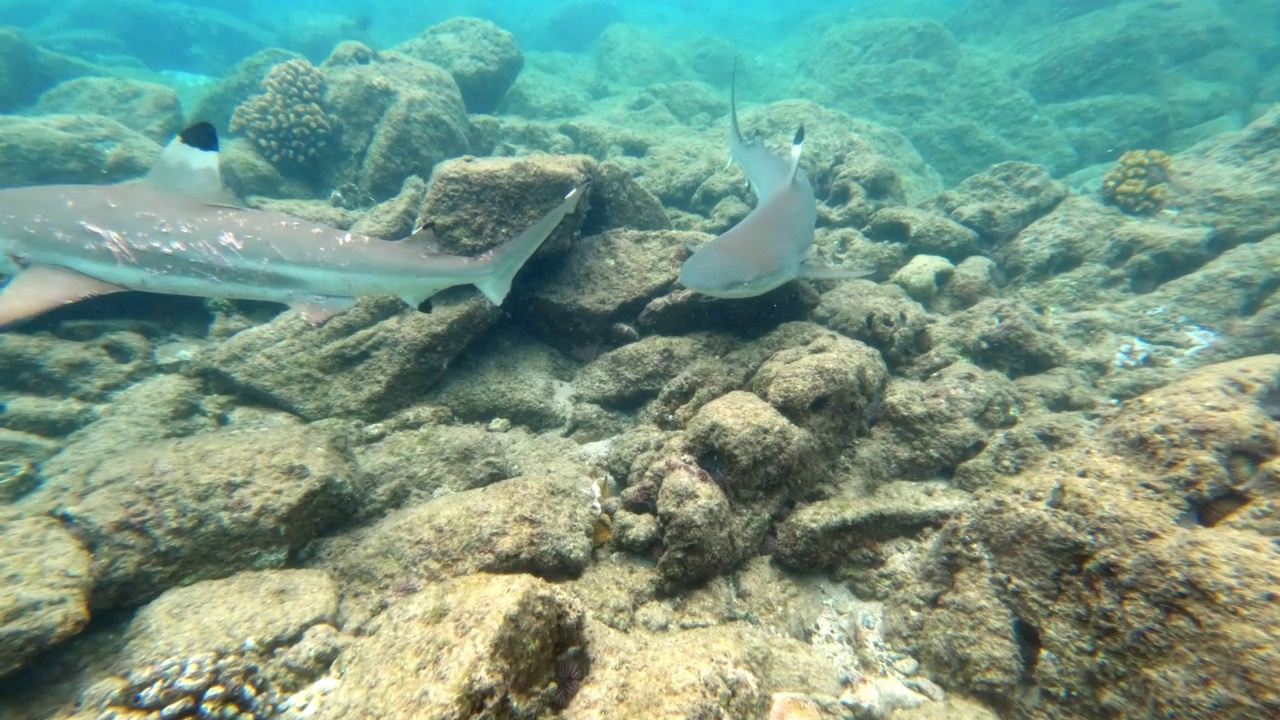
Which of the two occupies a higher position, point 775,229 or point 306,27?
point 306,27

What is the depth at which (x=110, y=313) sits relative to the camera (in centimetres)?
555

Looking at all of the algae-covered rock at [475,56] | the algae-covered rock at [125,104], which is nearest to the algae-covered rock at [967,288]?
the algae-covered rock at [475,56]

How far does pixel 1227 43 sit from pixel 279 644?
28640mm

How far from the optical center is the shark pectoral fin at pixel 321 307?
12.8ft

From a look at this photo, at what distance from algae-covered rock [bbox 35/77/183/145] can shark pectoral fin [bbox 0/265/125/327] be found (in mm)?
10444

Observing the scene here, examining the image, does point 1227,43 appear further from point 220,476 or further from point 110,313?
point 110,313

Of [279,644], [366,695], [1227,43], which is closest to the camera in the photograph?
[366,695]

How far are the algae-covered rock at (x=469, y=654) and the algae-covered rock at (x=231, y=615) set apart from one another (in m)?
0.78

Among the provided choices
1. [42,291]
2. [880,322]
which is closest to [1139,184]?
[880,322]

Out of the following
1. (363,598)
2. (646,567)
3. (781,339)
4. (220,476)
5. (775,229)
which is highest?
(775,229)

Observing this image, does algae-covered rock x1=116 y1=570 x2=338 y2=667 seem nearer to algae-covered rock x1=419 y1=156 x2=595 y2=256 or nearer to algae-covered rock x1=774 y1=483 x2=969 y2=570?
algae-covered rock x1=774 y1=483 x2=969 y2=570

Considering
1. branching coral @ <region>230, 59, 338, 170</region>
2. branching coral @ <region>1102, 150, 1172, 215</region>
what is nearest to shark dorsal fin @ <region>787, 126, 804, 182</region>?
branching coral @ <region>1102, 150, 1172, 215</region>

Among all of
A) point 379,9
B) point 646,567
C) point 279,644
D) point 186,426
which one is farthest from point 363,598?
point 379,9

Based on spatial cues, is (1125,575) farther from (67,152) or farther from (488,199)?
(67,152)
